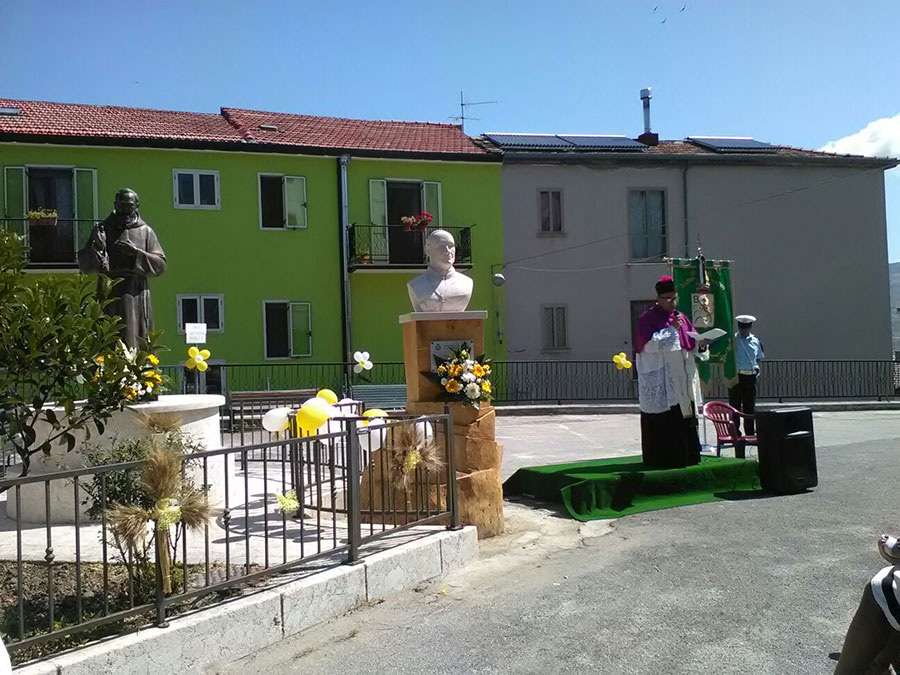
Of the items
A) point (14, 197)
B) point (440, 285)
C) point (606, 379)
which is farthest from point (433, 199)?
point (440, 285)

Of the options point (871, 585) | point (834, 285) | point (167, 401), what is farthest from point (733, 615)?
point (834, 285)

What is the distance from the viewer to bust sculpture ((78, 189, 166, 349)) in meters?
7.32

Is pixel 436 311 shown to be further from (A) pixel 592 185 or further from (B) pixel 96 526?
(A) pixel 592 185

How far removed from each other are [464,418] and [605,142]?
60.7ft

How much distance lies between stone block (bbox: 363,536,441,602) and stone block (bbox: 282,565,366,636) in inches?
4.0

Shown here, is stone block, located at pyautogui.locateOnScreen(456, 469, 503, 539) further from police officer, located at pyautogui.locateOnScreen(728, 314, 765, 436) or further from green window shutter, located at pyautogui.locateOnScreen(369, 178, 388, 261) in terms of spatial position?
green window shutter, located at pyautogui.locateOnScreen(369, 178, 388, 261)

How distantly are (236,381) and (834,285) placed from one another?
17.1 metres

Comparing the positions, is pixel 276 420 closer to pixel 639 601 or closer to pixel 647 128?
pixel 639 601

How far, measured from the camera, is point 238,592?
4500 millimetres

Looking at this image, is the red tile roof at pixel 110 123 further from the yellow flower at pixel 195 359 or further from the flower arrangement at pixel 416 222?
the yellow flower at pixel 195 359

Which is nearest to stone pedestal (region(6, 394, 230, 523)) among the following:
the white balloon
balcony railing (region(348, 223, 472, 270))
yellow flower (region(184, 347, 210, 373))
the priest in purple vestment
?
the white balloon

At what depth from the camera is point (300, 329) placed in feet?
68.1

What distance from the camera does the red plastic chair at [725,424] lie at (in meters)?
9.62

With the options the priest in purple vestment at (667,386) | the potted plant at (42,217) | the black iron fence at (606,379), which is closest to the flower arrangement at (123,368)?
the priest in purple vestment at (667,386)
